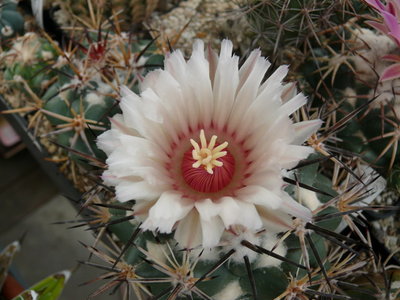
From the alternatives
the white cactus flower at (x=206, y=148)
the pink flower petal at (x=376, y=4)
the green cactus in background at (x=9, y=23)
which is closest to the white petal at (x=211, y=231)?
the white cactus flower at (x=206, y=148)

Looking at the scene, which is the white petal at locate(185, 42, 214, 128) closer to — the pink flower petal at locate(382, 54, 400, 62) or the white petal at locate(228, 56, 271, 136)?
the white petal at locate(228, 56, 271, 136)

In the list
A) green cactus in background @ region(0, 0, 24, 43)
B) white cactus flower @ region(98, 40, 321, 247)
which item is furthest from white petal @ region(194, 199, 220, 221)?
green cactus in background @ region(0, 0, 24, 43)

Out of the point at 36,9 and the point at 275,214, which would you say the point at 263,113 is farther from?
the point at 36,9

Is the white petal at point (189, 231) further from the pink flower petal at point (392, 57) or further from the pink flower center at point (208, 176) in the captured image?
the pink flower petal at point (392, 57)

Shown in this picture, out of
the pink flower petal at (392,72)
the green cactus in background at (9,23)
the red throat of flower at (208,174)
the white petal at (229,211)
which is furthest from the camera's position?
the green cactus in background at (9,23)

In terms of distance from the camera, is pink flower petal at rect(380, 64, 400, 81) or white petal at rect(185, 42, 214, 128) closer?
white petal at rect(185, 42, 214, 128)

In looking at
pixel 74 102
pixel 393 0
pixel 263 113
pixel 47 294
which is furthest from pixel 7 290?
pixel 393 0

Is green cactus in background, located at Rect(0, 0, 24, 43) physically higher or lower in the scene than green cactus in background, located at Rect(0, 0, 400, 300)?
higher

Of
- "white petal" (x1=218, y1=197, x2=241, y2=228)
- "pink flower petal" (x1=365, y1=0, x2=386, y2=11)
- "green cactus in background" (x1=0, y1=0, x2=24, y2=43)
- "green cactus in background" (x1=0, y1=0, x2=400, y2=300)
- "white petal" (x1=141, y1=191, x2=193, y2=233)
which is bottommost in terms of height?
"green cactus in background" (x1=0, y1=0, x2=400, y2=300)
